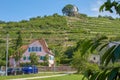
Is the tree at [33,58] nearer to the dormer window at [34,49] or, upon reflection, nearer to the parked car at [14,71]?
the dormer window at [34,49]

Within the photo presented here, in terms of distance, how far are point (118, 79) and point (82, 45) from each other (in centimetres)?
28

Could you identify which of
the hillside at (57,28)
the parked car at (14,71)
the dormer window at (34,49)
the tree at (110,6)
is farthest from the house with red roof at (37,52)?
the tree at (110,6)

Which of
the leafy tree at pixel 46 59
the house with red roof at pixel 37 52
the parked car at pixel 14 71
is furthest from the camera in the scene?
the house with red roof at pixel 37 52

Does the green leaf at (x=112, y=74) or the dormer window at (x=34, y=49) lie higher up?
the dormer window at (x=34, y=49)

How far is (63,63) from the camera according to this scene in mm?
67500

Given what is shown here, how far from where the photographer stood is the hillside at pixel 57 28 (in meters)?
98.2

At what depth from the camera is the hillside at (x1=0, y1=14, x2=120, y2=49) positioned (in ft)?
322

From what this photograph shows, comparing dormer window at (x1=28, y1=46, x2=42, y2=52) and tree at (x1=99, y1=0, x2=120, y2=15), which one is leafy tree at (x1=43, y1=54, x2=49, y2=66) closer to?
dormer window at (x1=28, y1=46, x2=42, y2=52)

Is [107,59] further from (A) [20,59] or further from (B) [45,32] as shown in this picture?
(B) [45,32]

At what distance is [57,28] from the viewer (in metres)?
122

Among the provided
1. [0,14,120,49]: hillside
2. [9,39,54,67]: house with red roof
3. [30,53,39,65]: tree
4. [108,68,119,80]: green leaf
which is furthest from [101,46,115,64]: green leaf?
[0,14,120,49]: hillside

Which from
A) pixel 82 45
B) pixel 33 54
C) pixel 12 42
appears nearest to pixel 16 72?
pixel 33 54

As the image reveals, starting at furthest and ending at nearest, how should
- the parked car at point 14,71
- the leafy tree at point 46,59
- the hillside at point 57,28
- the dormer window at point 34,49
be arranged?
1. the hillside at point 57,28
2. the dormer window at point 34,49
3. the leafy tree at point 46,59
4. the parked car at point 14,71

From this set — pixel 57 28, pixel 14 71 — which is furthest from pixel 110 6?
pixel 57 28
